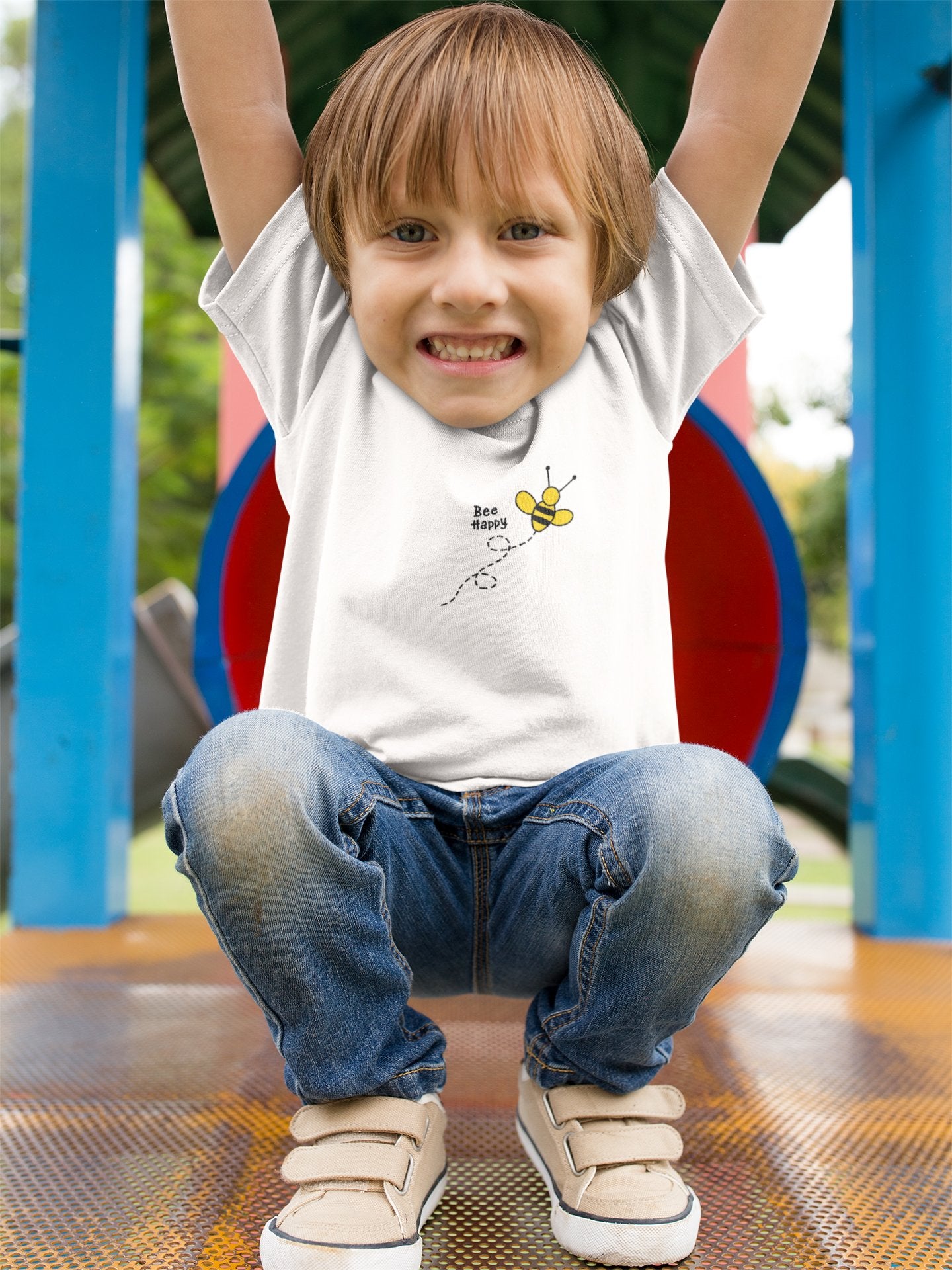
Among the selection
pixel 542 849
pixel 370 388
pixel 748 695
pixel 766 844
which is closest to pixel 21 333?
pixel 370 388

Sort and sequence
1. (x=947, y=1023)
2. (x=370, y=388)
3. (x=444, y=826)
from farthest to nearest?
(x=947, y=1023) < (x=370, y=388) < (x=444, y=826)

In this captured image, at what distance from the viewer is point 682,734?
154 centimetres

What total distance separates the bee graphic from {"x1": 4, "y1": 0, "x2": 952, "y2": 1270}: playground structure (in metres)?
0.54

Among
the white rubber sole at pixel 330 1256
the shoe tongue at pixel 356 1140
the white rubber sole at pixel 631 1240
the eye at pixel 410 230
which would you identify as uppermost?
the eye at pixel 410 230

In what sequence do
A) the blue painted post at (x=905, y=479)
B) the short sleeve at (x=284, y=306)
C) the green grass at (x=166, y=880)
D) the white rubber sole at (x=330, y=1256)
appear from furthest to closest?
the green grass at (x=166, y=880), the blue painted post at (x=905, y=479), the short sleeve at (x=284, y=306), the white rubber sole at (x=330, y=1256)

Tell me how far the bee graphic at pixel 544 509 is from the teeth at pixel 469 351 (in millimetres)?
119

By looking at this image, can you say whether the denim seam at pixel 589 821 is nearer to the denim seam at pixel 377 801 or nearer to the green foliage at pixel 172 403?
the denim seam at pixel 377 801

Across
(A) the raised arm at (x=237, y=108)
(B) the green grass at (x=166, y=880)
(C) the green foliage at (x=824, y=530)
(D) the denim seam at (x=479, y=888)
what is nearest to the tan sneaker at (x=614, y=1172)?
(D) the denim seam at (x=479, y=888)

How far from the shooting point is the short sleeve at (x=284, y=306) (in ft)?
3.59

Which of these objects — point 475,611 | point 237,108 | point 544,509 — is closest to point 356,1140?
point 475,611

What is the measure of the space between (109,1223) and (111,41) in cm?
195

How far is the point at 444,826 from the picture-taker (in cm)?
97

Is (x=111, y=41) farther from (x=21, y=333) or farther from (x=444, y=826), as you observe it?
(x=444, y=826)

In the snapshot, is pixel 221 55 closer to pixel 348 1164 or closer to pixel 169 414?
pixel 348 1164
